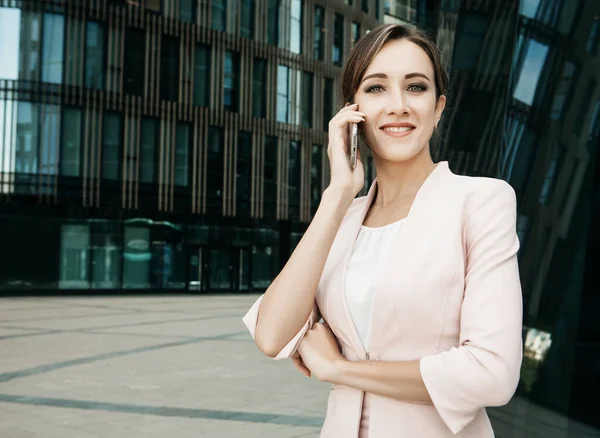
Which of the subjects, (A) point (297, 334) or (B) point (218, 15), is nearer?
(A) point (297, 334)

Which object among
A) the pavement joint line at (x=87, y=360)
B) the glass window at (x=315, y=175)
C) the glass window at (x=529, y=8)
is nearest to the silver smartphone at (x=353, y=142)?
the glass window at (x=529, y=8)

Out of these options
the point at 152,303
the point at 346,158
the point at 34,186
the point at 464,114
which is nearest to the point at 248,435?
the point at 464,114

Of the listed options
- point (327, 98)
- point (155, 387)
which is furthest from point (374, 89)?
point (327, 98)

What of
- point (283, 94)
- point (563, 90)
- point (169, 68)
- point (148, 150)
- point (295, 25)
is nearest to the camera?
point (563, 90)

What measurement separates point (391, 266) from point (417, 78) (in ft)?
1.60

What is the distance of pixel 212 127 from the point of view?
3294 centimetres

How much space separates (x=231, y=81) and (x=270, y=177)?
4.59m

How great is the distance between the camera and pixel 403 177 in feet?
6.40

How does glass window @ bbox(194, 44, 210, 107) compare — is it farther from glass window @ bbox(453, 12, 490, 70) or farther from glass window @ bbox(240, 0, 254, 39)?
glass window @ bbox(453, 12, 490, 70)

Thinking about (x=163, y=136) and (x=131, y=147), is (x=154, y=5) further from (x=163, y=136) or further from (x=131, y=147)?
(x=131, y=147)

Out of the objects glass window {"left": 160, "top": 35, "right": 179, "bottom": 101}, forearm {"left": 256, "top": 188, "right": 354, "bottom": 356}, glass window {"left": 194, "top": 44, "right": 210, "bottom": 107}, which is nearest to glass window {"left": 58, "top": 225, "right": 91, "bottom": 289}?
glass window {"left": 160, "top": 35, "right": 179, "bottom": 101}

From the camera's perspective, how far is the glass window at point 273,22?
34812 mm

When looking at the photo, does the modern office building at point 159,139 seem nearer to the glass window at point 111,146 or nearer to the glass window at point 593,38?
the glass window at point 111,146

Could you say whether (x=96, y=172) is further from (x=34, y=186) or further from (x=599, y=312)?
(x=599, y=312)
